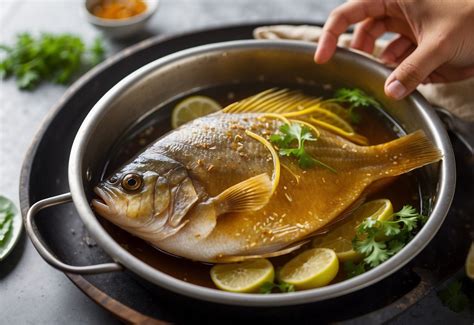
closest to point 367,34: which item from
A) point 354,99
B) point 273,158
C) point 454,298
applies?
point 354,99

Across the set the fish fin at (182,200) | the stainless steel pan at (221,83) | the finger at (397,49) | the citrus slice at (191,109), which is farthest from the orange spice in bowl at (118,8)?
the fish fin at (182,200)

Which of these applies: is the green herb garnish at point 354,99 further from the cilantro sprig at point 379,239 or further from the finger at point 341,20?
the cilantro sprig at point 379,239

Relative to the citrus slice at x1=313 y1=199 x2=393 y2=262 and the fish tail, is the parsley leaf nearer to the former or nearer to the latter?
the citrus slice at x1=313 y1=199 x2=393 y2=262

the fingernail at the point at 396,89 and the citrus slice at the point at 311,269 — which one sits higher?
the fingernail at the point at 396,89

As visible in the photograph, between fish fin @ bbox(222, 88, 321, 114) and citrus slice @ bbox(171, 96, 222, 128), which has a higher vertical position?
fish fin @ bbox(222, 88, 321, 114)

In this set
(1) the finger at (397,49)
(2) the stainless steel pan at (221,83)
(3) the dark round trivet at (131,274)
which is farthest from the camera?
(1) the finger at (397,49)

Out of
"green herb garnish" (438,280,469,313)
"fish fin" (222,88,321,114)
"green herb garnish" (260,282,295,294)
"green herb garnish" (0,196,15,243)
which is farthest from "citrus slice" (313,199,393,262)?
"green herb garnish" (0,196,15,243)
